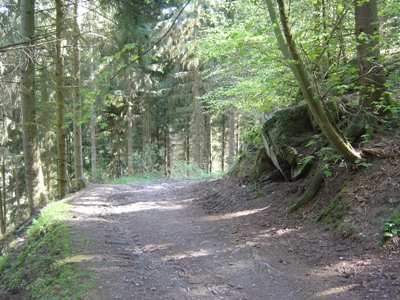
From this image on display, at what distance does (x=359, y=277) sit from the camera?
398 cm

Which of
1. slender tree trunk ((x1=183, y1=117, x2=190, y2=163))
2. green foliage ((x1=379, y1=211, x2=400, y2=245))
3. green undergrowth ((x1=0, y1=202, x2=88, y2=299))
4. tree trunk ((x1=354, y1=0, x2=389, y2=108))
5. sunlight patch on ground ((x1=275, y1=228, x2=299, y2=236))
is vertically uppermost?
tree trunk ((x1=354, y1=0, x2=389, y2=108))

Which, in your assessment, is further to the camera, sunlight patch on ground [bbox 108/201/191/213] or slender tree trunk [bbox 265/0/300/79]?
sunlight patch on ground [bbox 108/201/191/213]

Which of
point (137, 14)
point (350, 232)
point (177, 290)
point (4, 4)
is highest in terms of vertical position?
point (4, 4)

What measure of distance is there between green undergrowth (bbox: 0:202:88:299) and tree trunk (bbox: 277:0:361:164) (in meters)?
4.54

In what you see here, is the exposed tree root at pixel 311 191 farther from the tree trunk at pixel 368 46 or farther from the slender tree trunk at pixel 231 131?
the slender tree trunk at pixel 231 131

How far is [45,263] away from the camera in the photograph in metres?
5.51

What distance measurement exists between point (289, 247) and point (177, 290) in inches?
81.7

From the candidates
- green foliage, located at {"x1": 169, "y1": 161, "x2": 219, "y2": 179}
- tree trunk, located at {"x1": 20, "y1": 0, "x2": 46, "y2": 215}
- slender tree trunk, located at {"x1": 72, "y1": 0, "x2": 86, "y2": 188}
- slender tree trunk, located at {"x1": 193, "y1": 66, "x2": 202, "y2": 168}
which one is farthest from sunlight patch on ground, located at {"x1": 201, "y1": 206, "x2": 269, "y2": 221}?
slender tree trunk, located at {"x1": 193, "y1": 66, "x2": 202, "y2": 168}

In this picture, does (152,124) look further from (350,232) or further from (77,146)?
(350,232)

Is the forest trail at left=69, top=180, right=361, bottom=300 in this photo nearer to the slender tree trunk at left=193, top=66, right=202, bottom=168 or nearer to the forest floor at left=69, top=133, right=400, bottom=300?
the forest floor at left=69, top=133, right=400, bottom=300

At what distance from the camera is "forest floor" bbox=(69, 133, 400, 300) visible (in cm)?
402

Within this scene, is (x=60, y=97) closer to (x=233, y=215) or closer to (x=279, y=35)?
(x=233, y=215)

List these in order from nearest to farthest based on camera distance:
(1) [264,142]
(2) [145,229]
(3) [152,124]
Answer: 1. (2) [145,229]
2. (1) [264,142]
3. (3) [152,124]

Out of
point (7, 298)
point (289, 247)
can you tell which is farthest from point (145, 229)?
point (289, 247)
